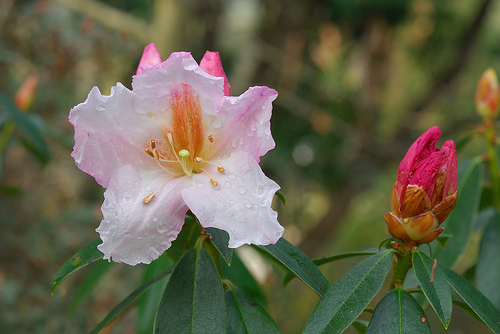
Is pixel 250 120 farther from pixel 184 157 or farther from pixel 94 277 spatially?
pixel 94 277

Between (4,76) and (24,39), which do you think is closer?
(4,76)

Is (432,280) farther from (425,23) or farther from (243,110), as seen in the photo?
(425,23)

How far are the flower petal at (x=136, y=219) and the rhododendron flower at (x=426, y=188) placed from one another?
0.95 feet

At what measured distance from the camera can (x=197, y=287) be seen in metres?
0.62

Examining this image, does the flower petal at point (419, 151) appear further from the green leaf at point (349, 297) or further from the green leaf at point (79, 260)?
the green leaf at point (79, 260)

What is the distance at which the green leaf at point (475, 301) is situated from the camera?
1.95 feet

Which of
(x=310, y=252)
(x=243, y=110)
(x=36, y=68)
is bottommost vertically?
(x=310, y=252)

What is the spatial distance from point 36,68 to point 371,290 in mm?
2445

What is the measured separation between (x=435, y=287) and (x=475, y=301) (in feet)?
0.24

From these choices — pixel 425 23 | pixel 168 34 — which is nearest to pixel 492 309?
pixel 168 34

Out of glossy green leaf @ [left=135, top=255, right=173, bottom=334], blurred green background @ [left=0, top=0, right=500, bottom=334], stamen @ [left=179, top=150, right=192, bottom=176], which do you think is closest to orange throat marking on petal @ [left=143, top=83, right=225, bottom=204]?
stamen @ [left=179, top=150, right=192, bottom=176]

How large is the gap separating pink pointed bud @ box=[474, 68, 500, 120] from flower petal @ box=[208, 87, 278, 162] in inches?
29.5

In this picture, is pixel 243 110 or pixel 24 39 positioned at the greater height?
pixel 243 110

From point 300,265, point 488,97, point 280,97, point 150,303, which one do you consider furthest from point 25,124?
point 280,97
